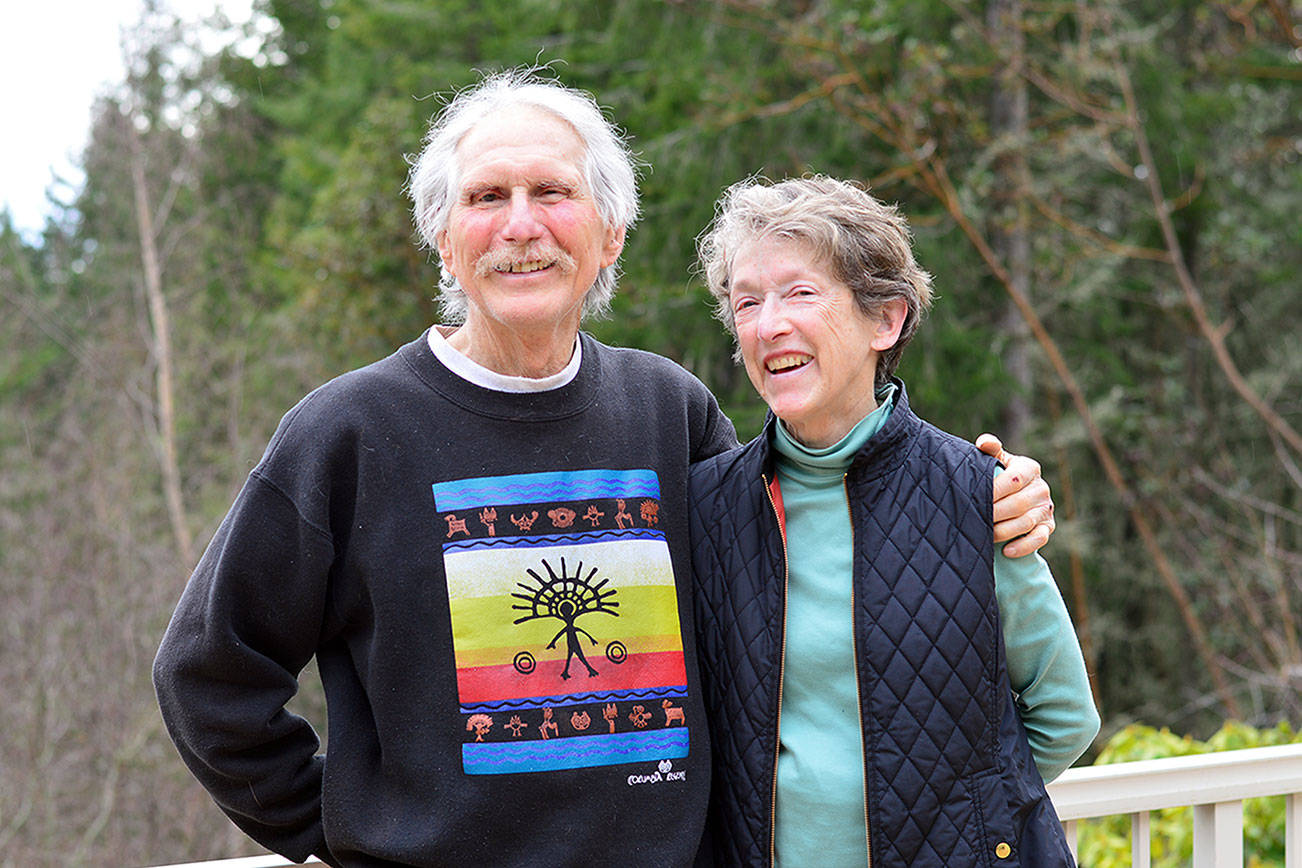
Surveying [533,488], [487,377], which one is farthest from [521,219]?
[533,488]

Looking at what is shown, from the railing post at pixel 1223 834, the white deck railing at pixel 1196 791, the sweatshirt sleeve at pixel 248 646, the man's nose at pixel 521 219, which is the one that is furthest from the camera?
the railing post at pixel 1223 834

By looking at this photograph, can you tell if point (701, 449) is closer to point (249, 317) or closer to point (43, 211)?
point (249, 317)

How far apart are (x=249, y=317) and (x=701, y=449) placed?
1260 centimetres

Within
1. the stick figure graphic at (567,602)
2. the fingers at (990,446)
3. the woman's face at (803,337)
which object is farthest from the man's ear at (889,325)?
the stick figure graphic at (567,602)

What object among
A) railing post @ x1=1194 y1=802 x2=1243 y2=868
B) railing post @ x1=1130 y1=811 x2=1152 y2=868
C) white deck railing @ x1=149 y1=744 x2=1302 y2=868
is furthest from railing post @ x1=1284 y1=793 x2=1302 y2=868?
railing post @ x1=1130 y1=811 x2=1152 y2=868

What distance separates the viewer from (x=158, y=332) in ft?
45.0

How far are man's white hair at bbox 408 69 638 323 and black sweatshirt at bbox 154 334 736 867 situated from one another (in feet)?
0.86

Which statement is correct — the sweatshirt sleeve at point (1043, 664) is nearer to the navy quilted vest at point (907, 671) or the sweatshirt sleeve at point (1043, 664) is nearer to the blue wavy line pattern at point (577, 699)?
the navy quilted vest at point (907, 671)

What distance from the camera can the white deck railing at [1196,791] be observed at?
7.43 feet

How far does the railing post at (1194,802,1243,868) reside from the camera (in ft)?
7.83

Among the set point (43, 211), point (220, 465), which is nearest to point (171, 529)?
point (220, 465)

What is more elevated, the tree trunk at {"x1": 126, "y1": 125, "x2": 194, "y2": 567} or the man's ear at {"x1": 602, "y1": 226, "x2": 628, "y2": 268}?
the tree trunk at {"x1": 126, "y1": 125, "x2": 194, "y2": 567}

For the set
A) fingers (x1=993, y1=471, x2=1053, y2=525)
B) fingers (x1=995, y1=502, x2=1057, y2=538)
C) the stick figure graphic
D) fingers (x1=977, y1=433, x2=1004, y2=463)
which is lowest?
the stick figure graphic

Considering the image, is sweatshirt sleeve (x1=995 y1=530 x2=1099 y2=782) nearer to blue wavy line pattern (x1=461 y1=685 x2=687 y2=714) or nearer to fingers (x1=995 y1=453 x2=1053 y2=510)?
fingers (x1=995 y1=453 x2=1053 y2=510)
